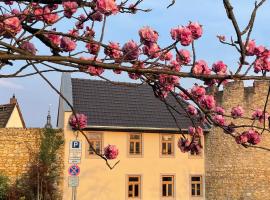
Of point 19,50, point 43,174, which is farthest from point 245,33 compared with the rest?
point 43,174

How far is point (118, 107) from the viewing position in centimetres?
2356

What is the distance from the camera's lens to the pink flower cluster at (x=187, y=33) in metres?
3.28

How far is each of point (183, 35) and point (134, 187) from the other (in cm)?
1962

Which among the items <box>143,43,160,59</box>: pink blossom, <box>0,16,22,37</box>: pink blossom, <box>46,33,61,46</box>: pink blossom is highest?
<box>46,33,61,46</box>: pink blossom

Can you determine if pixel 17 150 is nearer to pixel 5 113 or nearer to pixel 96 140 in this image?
pixel 96 140

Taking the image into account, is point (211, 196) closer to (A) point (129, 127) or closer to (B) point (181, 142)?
(A) point (129, 127)

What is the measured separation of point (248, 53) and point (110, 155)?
155 centimetres

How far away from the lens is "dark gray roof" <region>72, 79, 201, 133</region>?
2242 cm

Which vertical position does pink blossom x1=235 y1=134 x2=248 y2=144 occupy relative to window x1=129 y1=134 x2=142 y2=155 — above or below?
below

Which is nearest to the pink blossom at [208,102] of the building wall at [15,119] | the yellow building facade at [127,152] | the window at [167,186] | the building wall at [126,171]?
the yellow building facade at [127,152]

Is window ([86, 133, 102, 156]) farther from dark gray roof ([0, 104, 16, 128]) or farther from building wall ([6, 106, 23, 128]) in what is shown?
building wall ([6, 106, 23, 128])

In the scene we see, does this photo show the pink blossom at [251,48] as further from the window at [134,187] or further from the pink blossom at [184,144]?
the window at [134,187]

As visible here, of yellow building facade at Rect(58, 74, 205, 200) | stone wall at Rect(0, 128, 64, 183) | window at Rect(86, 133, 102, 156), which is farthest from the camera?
window at Rect(86, 133, 102, 156)

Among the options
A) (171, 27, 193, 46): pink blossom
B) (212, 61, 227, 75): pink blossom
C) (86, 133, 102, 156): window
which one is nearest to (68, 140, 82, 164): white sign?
(86, 133, 102, 156): window
